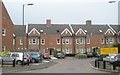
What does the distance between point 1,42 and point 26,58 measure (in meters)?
17.9

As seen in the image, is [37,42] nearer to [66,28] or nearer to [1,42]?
[66,28]

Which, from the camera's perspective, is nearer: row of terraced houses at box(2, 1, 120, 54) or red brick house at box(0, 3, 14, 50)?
red brick house at box(0, 3, 14, 50)

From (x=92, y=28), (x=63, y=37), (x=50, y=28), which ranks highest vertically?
(x=92, y=28)

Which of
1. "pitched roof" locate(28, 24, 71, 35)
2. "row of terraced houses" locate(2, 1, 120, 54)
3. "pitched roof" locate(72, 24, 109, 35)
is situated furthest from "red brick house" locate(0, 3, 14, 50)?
"pitched roof" locate(72, 24, 109, 35)

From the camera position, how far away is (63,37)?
96625 mm

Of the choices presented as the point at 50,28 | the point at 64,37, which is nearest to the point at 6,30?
the point at 64,37

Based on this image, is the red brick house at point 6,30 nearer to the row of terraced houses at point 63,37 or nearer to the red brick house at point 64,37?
the row of terraced houses at point 63,37

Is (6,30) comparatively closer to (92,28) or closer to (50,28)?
(50,28)

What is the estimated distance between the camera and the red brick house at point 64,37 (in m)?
95.1

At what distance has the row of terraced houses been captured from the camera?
311 ft

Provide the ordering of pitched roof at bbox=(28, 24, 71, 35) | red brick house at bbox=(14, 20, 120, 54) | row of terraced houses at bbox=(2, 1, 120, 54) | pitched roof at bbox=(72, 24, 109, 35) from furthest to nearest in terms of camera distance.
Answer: pitched roof at bbox=(72, 24, 109, 35) < pitched roof at bbox=(28, 24, 71, 35) < red brick house at bbox=(14, 20, 120, 54) < row of terraced houses at bbox=(2, 1, 120, 54)

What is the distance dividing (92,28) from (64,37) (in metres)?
10.1

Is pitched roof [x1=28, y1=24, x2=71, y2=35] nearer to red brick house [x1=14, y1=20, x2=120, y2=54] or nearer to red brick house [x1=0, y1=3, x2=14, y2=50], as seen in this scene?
red brick house [x1=14, y1=20, x2=120, y2=54]

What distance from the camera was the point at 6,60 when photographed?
37.4 m
